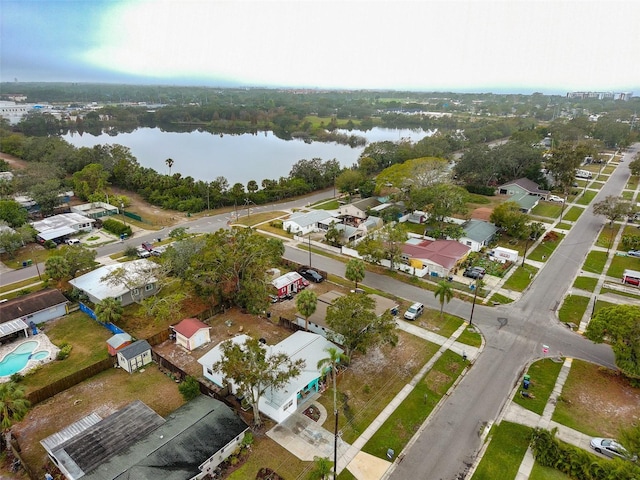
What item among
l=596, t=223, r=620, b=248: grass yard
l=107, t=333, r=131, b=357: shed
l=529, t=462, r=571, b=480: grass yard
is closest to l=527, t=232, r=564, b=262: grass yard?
l=596, t=223, r=620, b=248: grass yard

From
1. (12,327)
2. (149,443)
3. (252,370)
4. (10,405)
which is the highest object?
(252,370)

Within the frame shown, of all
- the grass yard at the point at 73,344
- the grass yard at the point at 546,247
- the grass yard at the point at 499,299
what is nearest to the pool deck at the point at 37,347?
the grass yard at the point at 73,344

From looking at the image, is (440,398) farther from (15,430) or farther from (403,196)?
(403,196)

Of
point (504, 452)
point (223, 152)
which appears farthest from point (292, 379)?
point (223, 152)

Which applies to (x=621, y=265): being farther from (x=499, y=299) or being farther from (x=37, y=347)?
(x=37, y=347)

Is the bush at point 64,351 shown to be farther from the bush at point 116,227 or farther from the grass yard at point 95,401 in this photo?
the bush at point 116,227

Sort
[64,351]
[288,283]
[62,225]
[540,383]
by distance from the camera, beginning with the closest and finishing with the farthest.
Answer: [540,383], [64,351], [288,283], [62,225]
